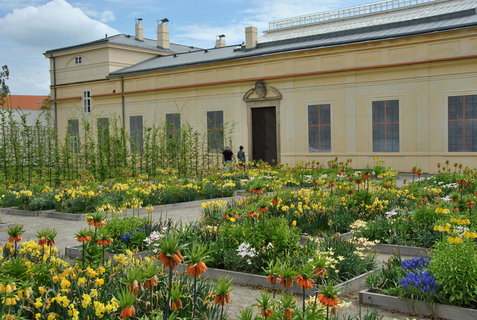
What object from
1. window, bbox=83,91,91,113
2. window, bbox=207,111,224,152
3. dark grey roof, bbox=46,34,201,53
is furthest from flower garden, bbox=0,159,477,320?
dark grey roof, bbox=46,34,201,53

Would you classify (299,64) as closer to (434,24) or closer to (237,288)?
(434,24)

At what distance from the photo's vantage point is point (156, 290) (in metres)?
4.67

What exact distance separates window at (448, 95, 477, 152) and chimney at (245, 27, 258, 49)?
451 inches

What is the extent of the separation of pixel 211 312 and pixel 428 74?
712 inches

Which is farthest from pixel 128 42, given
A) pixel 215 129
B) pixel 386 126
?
pixel 386 126

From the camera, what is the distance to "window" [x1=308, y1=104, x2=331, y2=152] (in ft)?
74.6

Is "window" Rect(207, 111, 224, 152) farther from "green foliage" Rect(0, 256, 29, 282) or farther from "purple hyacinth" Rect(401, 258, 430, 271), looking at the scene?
"green foliage" Rect(0, 256, 29, 282)

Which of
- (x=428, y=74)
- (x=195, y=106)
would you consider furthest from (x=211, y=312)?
(x=195, y=106)

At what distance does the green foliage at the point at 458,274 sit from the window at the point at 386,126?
16.2 metres

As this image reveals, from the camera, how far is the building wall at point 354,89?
64.6 feet

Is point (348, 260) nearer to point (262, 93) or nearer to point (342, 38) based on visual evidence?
point (262, 93)

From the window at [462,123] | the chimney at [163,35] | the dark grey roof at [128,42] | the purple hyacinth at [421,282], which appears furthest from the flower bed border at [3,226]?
the chimney at [163,35]

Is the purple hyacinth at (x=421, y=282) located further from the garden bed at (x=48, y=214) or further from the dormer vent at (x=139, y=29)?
the dormer vent at (x=139, y=29)

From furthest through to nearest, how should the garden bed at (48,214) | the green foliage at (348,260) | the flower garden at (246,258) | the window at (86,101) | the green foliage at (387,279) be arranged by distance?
1. the window at (86,101)
2. the garden bed at (48,214)
3. the green foliage at (348,260)
4. the green foliage at (387,279)
5. the flower garden at (246,258)
